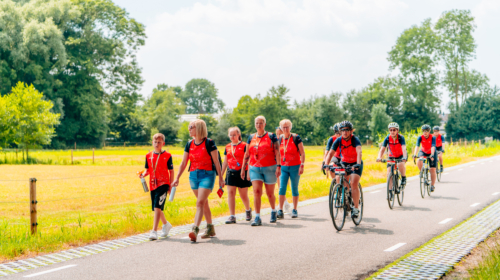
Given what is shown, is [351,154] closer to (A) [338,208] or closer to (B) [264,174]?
(A) [338,208]

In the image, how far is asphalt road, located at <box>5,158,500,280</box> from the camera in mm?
5684

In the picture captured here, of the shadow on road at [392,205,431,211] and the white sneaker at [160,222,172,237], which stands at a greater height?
the white sneaker at [160,222,172,237]

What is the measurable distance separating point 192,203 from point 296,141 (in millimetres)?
4806

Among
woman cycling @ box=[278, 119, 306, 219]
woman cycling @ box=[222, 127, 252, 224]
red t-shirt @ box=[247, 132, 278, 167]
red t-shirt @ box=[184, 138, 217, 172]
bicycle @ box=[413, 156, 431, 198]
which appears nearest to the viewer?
red t-shirt @ box=[184, 138, 217, 172]

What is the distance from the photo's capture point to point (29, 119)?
37.7 m

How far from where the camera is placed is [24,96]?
37.9 meters

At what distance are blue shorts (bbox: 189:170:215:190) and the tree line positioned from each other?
33.8 metres

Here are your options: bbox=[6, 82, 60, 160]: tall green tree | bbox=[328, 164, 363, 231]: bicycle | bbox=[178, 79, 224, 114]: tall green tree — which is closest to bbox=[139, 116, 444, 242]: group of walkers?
bbox=[328, 164, 363, 231]: bicycle

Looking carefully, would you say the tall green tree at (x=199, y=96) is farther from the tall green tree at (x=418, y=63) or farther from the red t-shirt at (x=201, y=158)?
the red t-shirt at (x=201, y=158)

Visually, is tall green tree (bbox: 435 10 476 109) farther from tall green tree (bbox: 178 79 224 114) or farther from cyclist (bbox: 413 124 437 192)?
tall green tree (bbox: 178 79 224 114)

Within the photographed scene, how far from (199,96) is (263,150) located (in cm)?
14808

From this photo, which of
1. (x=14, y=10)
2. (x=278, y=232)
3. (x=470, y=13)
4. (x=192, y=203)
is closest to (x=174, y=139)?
(x=14, y=10)

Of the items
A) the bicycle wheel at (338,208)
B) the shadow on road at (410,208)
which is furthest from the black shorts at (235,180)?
the shadow on road at (410,208)

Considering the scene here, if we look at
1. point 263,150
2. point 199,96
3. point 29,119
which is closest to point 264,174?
point 263,150
